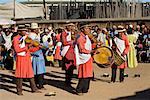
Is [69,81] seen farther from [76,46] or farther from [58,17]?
[58,17]

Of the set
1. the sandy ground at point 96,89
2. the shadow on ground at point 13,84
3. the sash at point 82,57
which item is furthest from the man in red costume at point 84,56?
the shadow on ground at point 13,84

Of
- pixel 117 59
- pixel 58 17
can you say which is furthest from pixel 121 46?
pixel 58 17

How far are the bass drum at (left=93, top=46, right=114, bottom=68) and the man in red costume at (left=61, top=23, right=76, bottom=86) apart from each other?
0.66 meters

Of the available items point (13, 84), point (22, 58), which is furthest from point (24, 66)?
point (13, 84)

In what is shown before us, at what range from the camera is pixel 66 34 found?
1449cm

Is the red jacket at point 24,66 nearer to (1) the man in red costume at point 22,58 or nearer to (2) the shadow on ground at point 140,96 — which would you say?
(1) the man in red costume at point 22,58

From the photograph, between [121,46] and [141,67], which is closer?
[121,46]

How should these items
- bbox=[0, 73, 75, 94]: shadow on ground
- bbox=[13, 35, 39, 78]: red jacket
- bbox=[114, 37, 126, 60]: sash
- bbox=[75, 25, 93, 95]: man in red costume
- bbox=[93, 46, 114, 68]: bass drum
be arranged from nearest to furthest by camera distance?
bbox=[75, 25, 93, 95]: man in red costume < bbox=[13, 35, 39, 78]: red jacket < bbox=[0, 73, 75, 94]: shadow on ground < bbox=[93, 46, 114, 68]: bass drum < bbox=[114, 37, 126, 60]: sash

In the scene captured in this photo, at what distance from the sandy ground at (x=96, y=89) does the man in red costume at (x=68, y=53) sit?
43cm

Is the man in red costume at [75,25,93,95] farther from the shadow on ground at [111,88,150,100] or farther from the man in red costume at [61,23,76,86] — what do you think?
the shadow on ground at [111,88,150,100]

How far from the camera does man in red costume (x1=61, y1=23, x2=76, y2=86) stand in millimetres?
14143

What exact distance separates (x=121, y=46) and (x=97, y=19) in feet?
40.0

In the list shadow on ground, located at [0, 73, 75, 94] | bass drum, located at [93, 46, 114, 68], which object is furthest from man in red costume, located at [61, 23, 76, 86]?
bass drum, located at [93, 46, 114, 68]

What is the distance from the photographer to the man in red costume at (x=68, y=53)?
14.1 meters
